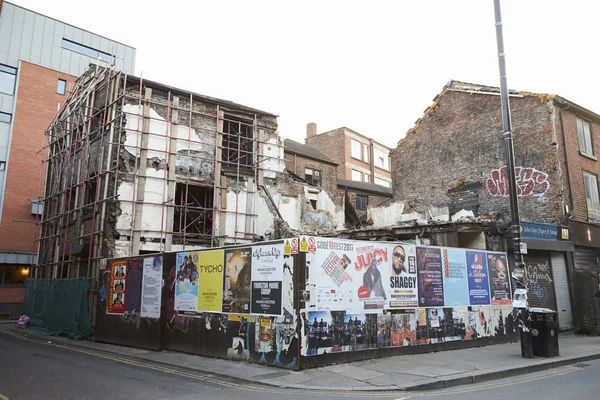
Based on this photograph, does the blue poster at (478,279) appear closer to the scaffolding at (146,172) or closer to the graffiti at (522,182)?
the graffiti at (522,182)

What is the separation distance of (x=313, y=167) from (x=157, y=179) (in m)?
12.5

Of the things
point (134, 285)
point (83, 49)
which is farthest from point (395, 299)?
point (83, 49)

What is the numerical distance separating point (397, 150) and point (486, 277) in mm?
10919

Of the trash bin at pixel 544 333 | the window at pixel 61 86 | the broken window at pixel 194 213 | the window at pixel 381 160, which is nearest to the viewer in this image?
the trash bin at pixel 544 333

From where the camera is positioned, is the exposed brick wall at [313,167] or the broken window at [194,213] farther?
the exposed brick wall at [313,167]

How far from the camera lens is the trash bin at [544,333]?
10.5m

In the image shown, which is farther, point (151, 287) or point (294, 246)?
point (151, 287)

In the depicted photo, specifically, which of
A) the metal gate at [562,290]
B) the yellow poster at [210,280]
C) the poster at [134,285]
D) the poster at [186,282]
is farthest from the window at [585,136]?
the poster at [134,285]

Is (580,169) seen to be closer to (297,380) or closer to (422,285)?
(422,285)

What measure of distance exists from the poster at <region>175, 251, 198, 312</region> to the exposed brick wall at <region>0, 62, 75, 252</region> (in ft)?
73.8

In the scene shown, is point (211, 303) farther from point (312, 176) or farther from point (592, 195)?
point (312, 176)

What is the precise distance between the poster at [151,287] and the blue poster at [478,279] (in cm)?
906

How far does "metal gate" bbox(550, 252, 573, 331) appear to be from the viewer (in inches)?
643

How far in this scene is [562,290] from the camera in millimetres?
16719
